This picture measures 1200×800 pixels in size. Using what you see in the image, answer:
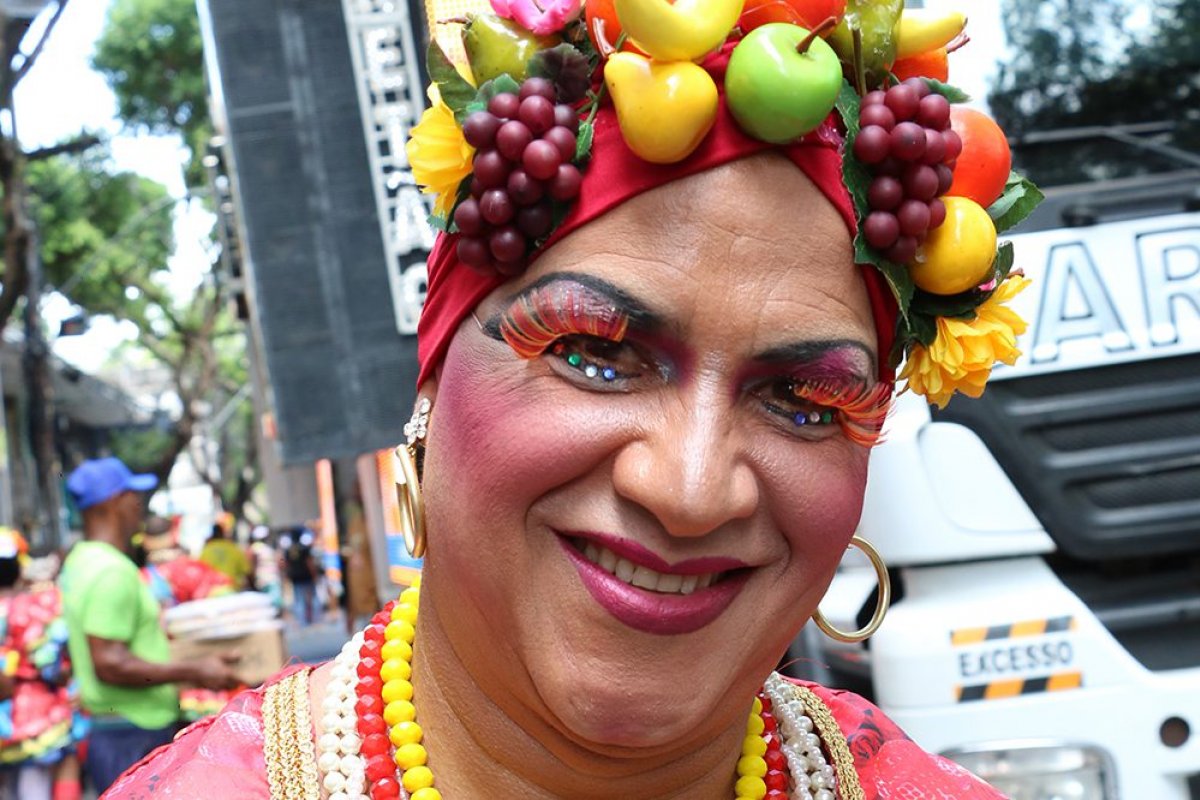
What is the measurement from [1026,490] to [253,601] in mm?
3507

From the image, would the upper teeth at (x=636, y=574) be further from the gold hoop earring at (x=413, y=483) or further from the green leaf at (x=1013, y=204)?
the green leaf at (x=1013, y=204)

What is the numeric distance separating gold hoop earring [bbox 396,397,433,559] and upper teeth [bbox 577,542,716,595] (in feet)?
0.87

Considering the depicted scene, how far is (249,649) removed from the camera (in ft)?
17.4

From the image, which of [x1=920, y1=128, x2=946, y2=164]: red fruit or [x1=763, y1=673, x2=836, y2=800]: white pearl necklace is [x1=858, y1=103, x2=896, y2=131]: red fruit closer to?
[x1=920, y1=128, x2=946, y2=164]: red fruit

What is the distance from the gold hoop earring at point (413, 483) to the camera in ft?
5.45

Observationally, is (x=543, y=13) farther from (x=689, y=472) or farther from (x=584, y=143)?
(x=689, y=472)

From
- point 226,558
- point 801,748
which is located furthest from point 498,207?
point 226,558

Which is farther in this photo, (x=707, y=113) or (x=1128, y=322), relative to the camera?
(x=1128, y=322)

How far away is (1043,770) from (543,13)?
2421 millimetres

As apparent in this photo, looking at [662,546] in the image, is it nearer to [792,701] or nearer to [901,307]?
[901,307]

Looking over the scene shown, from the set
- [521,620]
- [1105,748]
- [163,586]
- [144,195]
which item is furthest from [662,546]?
[144,195]

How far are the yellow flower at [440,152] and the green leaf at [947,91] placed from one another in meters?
0.58

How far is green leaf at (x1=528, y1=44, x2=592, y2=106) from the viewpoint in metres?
1.50

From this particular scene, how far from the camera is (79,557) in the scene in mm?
5004
